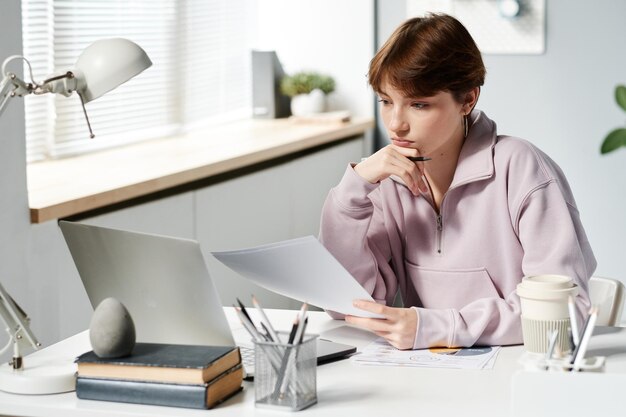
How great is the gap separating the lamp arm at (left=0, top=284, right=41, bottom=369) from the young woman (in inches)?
22.2

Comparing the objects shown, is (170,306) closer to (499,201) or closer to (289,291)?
(289,291)

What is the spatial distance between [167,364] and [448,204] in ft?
2.40

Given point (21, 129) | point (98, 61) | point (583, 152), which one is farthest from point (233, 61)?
point (98, 61)

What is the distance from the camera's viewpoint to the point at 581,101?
439 cm

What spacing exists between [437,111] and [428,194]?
18 centimetres

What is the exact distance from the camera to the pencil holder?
137 centimetres

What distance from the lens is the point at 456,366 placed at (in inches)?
61.7

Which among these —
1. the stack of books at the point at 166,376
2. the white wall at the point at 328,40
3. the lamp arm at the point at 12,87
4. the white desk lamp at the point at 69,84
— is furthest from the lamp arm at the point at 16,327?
the white wall at the point at 328,40

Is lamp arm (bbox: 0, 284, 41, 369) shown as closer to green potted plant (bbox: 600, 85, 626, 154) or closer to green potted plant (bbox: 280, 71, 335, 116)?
green potted plant (bbox: 600, 85, 626, 154)

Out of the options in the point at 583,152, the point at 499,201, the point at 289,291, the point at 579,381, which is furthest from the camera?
the point at 583,152

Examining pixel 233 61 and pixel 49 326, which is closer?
pixel 49 326

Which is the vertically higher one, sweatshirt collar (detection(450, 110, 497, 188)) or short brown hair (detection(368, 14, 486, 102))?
short brown hair (detection(368, 14, 486, 102))

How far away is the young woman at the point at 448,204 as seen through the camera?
177 centimetres

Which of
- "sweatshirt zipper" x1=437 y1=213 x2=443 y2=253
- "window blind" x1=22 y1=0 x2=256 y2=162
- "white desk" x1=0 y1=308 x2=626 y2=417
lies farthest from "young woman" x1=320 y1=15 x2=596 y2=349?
"window blind" x1=22 y1=0 x2=256 y2=162
